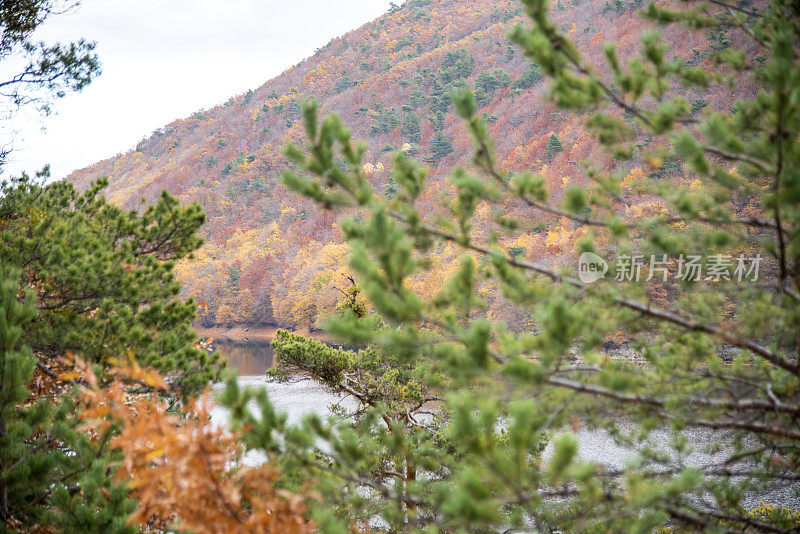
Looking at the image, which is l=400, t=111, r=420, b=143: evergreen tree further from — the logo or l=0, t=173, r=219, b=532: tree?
the logo

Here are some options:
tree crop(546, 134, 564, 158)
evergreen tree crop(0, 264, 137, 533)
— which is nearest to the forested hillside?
tree crop(546, 134, 564, 158)

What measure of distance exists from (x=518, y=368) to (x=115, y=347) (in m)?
4.24

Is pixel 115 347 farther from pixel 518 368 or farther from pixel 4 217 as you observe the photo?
pixel 518 368

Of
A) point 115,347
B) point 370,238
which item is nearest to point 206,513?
point 370,238

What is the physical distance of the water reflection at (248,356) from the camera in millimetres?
27781

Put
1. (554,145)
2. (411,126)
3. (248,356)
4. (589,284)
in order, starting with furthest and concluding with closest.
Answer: (411,126)
(554,145)
(248,356)
(589,284)

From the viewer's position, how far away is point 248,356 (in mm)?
32594

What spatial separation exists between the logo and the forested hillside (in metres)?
16.7

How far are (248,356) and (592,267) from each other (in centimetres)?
3193

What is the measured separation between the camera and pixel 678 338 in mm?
3100

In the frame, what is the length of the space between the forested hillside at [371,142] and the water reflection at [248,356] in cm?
361

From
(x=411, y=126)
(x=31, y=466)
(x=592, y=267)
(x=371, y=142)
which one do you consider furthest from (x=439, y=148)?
(x=31, y=466)

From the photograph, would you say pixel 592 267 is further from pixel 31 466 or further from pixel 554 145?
pixel 554 145

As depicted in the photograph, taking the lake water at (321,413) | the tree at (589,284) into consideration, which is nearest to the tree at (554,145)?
the lake water at (321,413)
